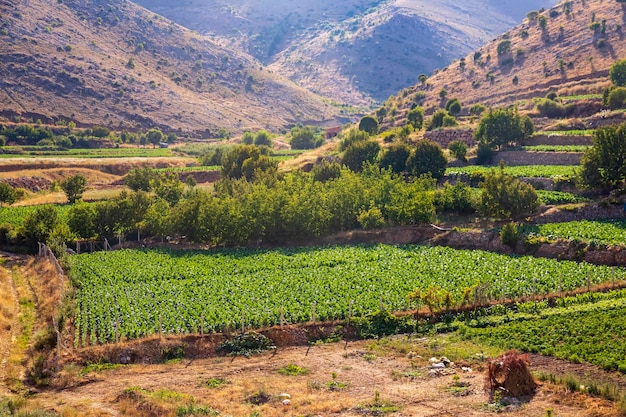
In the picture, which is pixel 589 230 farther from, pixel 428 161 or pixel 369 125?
pixel 369 125

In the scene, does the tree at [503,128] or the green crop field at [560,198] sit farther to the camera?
the tree at [503,128]

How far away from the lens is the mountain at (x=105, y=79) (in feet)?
477

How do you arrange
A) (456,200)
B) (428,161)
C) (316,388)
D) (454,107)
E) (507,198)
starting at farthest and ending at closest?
(454,107)
(428,161)
(456,200)
(507,198)
(316,388)

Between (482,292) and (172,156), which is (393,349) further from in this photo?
(172,156)

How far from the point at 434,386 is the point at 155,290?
2561cm

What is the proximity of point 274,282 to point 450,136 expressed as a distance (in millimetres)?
59099

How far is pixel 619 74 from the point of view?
96.4 meters

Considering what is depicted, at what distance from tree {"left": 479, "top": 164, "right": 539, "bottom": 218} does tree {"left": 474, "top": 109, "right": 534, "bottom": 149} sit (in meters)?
27.6

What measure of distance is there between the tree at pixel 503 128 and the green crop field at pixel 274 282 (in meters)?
35.3

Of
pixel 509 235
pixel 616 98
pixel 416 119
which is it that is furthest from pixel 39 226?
pixel 616 98

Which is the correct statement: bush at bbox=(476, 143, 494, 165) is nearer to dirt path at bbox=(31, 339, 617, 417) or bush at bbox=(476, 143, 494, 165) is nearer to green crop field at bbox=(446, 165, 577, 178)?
green crop field at bbox=(446, 165, 577, 178)

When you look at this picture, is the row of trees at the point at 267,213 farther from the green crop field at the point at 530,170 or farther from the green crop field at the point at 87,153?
the green crop field at the point at 87,153

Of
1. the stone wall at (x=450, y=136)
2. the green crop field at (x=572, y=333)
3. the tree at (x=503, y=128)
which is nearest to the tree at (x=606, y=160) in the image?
the tree at (x=503, y=128)

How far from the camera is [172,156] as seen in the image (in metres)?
130
